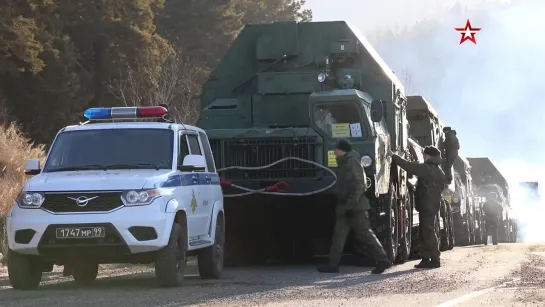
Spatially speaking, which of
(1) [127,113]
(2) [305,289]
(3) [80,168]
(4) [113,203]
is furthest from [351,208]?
(4) [113,203]

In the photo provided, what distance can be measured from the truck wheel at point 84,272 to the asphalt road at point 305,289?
19 centimetres

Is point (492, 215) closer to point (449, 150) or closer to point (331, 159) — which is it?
point (449, 150)

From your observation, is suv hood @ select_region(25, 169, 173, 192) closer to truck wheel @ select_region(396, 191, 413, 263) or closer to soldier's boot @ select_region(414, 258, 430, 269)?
soldier's boot @ select_region(414, 258, 430, 269)

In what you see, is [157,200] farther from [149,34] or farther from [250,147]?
[149,34]

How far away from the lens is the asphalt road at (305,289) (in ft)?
39.2

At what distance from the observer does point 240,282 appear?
48.3 feet

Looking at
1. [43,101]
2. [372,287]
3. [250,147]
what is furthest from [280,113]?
[43,101]

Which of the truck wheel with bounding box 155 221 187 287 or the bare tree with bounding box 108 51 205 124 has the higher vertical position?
the bare tree with bounding box 108 51 205 124

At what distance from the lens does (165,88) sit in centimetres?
3962

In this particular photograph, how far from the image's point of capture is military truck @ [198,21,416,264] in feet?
56.5

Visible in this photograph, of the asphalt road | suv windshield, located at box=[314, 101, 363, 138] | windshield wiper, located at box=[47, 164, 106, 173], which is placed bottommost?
the asphalt road

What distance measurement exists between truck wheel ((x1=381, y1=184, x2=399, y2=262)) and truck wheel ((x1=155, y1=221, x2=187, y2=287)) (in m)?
4.96

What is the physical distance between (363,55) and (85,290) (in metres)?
7.20

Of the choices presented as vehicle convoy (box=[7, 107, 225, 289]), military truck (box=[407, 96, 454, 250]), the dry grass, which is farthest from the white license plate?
military truck (box=[407, 96, 454, 250])
